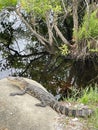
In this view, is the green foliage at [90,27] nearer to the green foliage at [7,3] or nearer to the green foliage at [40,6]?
the green foliage at [40,6]

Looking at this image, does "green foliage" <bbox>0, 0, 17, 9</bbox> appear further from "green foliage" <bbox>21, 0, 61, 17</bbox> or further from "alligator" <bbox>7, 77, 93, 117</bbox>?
"alligator" <bbox>7, 77, 93, 117</bbox>

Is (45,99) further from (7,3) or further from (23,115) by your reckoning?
(7,3)

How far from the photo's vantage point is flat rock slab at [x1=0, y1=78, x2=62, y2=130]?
27.8ft

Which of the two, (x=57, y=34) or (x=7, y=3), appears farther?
(x=57, y=34)

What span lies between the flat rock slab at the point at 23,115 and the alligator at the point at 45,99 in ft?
0.68

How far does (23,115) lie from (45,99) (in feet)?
3.86

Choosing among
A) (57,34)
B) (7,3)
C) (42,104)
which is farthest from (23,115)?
(57,34)

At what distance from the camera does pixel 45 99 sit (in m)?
9.67

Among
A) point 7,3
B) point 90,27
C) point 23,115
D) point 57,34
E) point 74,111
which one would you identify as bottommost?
point 74,111

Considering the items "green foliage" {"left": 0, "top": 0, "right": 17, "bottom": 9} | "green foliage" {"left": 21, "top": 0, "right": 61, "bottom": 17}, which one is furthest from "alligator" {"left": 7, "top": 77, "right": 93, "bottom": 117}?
"green foliage" {"left": 0, "top": 0, "right": 17, "bottom": 9}

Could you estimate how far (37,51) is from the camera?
23016 mm

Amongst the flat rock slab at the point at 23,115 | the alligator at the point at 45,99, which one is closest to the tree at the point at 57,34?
the alligator at the point at 45,99

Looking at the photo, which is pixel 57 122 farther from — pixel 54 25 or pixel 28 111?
pixel 54 25

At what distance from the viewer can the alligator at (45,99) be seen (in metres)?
9.14
